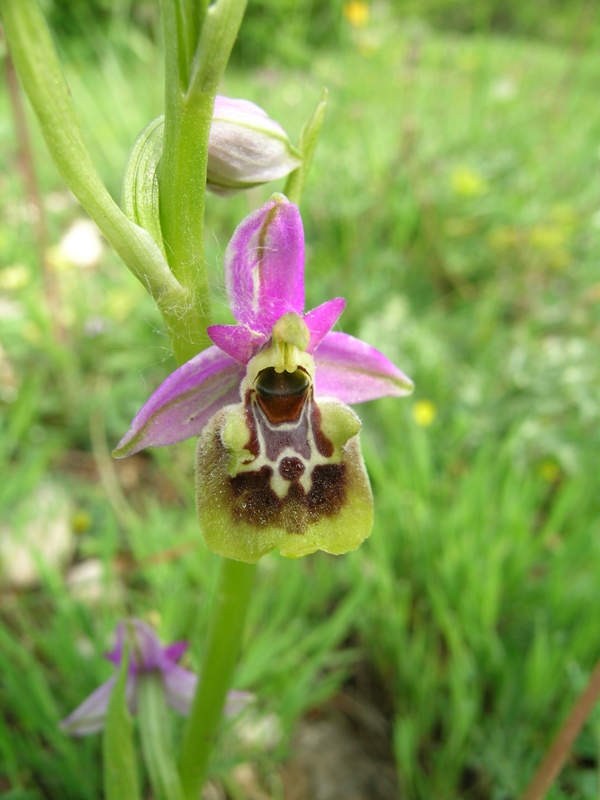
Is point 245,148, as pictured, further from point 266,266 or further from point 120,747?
point 120,747

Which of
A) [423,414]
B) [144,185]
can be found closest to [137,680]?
[144,185]

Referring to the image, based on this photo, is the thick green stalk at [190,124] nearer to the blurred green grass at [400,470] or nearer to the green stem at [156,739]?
the blurred green grass at [400,470]

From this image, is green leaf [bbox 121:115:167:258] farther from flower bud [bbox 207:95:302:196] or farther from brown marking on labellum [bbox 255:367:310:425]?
brown marking on labellum [bbox 255:367:310:425]

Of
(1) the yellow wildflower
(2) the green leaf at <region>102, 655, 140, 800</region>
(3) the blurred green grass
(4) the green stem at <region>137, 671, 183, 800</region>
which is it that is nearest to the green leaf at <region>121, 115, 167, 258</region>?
(3) the blurred green grass

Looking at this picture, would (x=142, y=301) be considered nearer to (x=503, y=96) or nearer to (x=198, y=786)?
(x=198, y=786)

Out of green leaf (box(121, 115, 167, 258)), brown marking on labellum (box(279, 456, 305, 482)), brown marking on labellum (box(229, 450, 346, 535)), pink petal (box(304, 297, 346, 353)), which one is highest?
green leaf (box(121, 115, 167, 258))

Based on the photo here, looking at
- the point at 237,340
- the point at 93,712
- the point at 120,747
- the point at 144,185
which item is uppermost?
the point at 144,185

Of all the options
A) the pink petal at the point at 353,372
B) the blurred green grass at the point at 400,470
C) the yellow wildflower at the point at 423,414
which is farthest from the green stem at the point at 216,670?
the yellow wildflower at the point at 423,414
